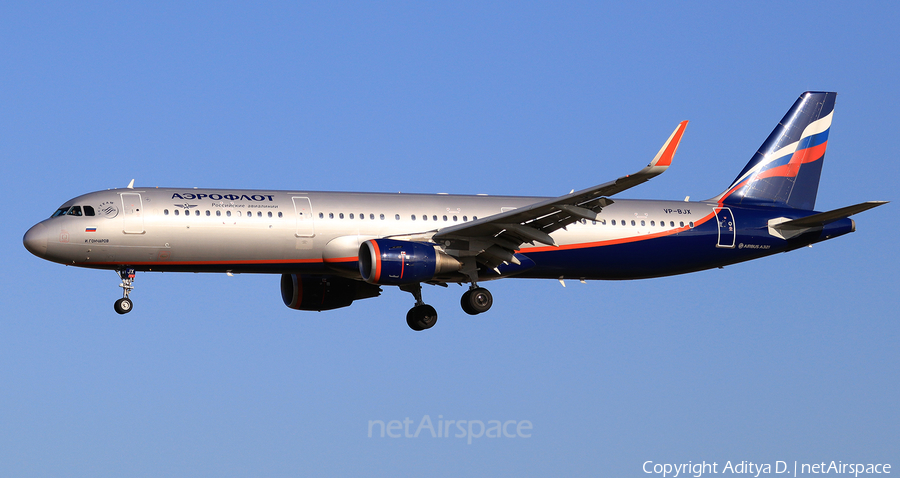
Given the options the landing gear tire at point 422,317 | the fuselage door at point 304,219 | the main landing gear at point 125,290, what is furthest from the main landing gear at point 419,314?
the main landing gear at point 125,290

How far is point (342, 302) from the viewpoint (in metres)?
44.3

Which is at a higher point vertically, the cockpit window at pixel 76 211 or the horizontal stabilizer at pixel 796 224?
the horizontal stabilizer at pixel 796 224

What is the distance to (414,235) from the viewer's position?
38906 mm

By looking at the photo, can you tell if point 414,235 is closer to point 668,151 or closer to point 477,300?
point 477,300

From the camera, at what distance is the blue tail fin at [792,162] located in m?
45.7

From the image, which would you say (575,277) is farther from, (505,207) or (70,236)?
(70,236)

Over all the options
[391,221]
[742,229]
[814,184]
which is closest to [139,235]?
[391,221]

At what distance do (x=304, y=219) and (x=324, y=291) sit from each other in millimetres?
6369

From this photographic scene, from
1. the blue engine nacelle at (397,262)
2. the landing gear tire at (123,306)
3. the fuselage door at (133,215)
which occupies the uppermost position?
the fuselage door at (133,215)

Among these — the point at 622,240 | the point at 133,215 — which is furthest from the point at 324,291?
the point at 622,240

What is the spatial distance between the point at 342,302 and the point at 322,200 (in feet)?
21.7

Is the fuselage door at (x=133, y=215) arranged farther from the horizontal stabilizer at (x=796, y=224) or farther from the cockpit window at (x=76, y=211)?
the horizontal stabilizer at (x=796, y=224)

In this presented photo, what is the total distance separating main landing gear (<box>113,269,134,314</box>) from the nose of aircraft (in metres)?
2.59

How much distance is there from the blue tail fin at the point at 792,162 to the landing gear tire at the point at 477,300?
430 inches
